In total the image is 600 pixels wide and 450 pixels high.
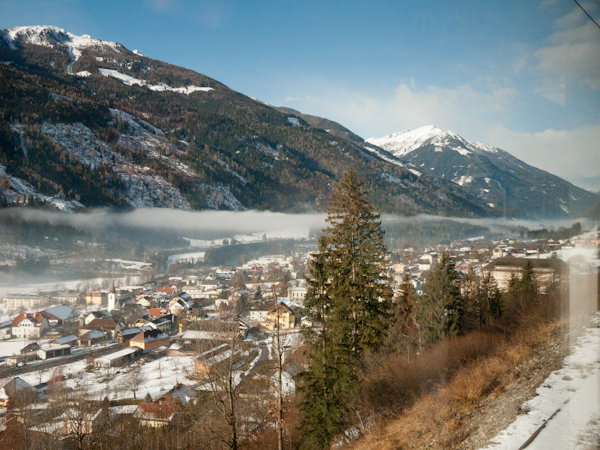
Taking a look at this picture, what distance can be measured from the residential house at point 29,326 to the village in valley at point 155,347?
12cm

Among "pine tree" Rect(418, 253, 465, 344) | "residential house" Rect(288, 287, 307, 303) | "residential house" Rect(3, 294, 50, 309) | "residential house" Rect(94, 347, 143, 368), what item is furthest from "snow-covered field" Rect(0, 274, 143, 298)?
"pine tree" Rect(418, 253, 465, 344)

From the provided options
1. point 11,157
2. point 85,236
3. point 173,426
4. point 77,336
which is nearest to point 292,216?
point 85,236

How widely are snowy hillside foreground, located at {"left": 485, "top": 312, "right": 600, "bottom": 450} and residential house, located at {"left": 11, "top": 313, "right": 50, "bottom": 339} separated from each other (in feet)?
140

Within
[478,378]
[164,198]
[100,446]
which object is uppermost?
[164,198]

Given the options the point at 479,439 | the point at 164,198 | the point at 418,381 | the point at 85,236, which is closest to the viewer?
the point at 479,439

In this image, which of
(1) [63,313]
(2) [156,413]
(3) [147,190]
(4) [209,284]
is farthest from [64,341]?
(3) [147,190]

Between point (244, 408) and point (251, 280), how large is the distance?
4819 cm

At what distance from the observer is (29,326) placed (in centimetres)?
3669

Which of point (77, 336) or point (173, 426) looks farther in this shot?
point (77, 336)

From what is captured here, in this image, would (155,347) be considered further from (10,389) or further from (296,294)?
(296,294)

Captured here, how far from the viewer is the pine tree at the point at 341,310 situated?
8.34m

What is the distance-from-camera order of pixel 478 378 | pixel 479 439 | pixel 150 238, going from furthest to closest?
pixel 150 238 < pixel 478 378 < pixel 479 439

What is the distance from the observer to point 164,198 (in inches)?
5556

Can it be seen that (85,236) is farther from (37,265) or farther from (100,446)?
(100,446)
